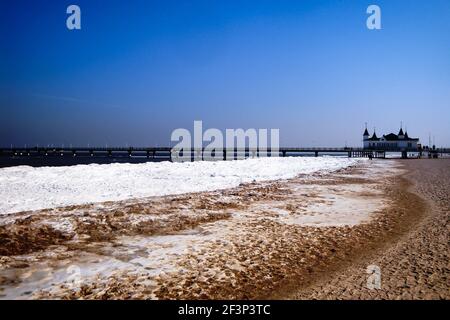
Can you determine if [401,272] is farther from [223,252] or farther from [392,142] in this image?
[392,142]

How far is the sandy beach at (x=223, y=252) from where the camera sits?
407 cm

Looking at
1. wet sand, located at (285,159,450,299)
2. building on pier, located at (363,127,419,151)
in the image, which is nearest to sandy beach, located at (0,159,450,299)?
wet sand, located at (285,159,450,299)

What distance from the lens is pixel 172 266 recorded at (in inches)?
192

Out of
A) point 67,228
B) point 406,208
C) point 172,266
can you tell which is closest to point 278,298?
point 172,266

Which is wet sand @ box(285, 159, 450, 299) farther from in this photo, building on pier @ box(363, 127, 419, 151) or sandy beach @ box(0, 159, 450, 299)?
building on pier @ box(363, 127, 419, 151)

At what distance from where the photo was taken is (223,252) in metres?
5.58

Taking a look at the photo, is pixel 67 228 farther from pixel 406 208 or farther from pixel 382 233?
pixel 406 208

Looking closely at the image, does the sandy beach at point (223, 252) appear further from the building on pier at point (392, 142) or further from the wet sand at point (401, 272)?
the building on pier at point (392, 142)

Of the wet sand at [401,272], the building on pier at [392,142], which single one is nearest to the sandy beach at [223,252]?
the wet sand at [401,272]

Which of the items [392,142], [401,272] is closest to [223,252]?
[401,272]

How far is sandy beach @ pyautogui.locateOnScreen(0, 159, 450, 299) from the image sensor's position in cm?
407

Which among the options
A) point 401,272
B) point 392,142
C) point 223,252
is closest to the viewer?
point 401,272
